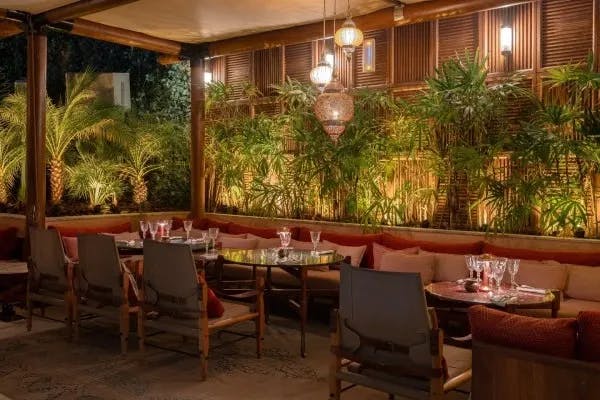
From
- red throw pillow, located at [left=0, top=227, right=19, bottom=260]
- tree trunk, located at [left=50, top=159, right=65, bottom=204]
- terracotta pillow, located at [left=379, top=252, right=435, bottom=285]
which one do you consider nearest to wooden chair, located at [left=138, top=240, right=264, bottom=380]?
terracotta pillow, located at [left=379, top=252, right=435, bottom=285]

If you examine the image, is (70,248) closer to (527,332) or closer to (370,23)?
(370,23)

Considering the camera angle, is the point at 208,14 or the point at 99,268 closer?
the point at 99,268

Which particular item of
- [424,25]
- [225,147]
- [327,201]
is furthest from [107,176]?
[424,25]

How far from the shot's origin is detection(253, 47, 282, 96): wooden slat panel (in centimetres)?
862

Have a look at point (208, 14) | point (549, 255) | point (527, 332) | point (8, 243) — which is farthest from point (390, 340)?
point (8, 243)

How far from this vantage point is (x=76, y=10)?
7.06m

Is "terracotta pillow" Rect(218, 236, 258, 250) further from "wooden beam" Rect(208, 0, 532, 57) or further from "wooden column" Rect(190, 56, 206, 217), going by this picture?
"wooden beam" Rect(208, 0, 532, 57)

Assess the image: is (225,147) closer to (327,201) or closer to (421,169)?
(327,201)

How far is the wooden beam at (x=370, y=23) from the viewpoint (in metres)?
6.39

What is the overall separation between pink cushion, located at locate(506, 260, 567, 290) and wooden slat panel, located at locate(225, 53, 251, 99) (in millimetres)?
4929

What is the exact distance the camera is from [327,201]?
7.82 meters

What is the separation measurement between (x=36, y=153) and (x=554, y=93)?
5.60m

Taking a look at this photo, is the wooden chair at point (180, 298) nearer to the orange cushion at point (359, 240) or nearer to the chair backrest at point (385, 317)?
the chair backrest at point (385, 317)

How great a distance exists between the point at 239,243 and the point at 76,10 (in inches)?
119
